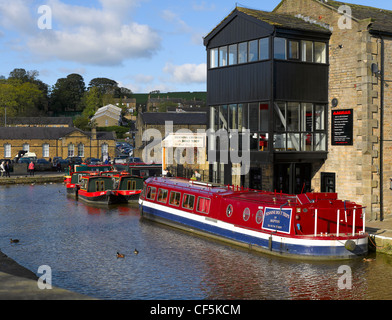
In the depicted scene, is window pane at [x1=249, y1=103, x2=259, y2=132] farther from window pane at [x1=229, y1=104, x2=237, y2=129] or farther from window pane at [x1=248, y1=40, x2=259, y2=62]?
window pane at [x1=248, y1=40, x2=259, y2=62]

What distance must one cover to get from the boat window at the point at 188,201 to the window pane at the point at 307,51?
27.3ft

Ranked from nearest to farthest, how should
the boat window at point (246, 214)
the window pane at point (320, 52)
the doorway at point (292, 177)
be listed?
the boat window at point (246, 214)
the window pane at point (320, 52)
the doorway at point (292, 177)

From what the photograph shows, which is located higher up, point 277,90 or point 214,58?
point 214,58

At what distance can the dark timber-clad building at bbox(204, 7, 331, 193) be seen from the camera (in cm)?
2206

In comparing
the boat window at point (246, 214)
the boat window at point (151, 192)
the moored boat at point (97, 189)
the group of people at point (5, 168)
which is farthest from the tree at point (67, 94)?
the boat window at point (246, 214)

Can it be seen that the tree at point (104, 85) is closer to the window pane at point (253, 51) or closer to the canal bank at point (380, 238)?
the window pane at point (253, 51)

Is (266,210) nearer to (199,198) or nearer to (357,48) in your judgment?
(199,198)

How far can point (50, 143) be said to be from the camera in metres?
65.2

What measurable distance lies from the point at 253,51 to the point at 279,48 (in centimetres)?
134

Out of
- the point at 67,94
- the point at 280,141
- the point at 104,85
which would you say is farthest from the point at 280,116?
the point at 104,85

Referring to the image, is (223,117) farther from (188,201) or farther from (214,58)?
(188,201)

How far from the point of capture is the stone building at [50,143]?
2525 inches

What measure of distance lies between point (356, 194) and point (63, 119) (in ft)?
250

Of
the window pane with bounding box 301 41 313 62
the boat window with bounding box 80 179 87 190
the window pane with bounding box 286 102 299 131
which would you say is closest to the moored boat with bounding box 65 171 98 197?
the boat window with bounding box 80 179 87 190
